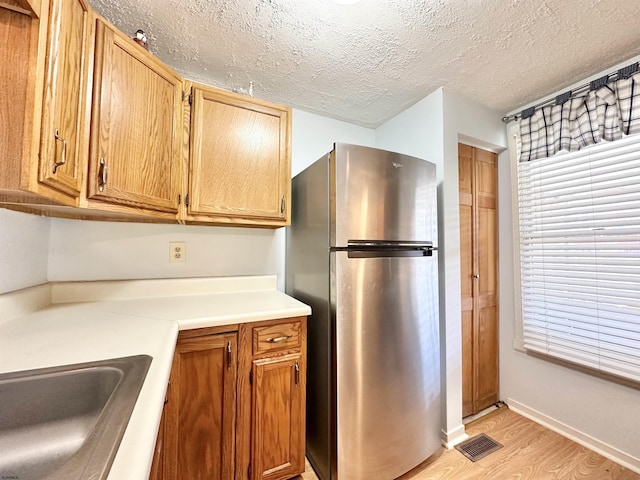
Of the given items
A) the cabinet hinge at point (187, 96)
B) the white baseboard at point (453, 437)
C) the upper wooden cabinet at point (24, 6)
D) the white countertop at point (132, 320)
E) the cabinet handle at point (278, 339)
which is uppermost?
the cabinet hinge at point (187, 96)

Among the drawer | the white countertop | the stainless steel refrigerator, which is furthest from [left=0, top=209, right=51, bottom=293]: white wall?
Answer: the stainless steel refrigerator

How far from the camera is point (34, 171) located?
2.33ft

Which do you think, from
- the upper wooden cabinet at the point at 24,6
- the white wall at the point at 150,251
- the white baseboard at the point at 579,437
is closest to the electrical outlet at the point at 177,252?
the white wall at the point at 150,251

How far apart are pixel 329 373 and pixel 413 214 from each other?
952 mm

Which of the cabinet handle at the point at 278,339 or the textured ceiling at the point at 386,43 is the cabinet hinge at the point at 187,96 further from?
the cabinet handle at the point at 278,339

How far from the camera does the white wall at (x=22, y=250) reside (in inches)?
40.9

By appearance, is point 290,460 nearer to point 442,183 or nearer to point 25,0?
point 442,183

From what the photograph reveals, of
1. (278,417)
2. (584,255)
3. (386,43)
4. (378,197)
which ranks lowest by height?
(278,417)

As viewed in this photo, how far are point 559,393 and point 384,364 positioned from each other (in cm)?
142

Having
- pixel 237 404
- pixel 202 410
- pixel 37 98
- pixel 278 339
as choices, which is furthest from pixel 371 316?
pixel 37 98

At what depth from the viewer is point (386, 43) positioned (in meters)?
1.39

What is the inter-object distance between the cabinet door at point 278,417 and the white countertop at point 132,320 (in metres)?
0.27

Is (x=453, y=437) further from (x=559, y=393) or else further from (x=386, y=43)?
(x=386, y=43)

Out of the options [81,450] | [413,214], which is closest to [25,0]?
[81,450]
